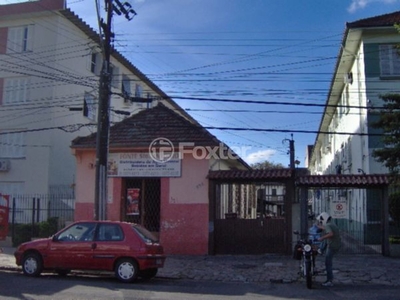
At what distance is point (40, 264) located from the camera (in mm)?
11422

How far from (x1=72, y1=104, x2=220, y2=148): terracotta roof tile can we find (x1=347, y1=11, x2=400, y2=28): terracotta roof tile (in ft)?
25.6

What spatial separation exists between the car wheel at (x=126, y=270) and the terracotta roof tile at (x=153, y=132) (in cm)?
661

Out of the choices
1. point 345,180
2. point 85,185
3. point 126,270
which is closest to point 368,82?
point 345,180

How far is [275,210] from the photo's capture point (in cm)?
1677

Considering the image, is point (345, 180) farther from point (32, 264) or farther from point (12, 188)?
point (12, 188)

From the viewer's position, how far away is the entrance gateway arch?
15.3m

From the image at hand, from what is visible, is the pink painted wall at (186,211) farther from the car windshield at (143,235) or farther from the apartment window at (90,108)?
the apartment window at (90,108)

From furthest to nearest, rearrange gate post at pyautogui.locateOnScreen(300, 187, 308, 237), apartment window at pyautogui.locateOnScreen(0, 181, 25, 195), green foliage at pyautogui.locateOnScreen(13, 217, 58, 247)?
1. apartment window at pyautogui.locateOnScreen(0, 181, 25, 195)
2. green foliage at pyautogui.locateOnScreen(13, 217, 58, 247)
3. gate post at pyautogui.locateOnScreen(300, 187, 308, 237)

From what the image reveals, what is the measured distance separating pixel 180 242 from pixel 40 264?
19.9ft

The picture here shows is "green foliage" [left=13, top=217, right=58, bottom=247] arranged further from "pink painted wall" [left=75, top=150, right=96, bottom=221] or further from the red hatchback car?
the red hatchback car

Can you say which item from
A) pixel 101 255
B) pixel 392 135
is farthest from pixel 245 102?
pixel 101 255

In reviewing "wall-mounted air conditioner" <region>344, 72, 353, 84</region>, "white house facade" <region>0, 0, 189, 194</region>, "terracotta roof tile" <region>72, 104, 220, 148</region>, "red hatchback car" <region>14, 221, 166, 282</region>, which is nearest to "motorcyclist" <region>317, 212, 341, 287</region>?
"red hatchback car" <region>14, 221, 166, 282</region>

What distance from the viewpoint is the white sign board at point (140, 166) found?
55.1ft

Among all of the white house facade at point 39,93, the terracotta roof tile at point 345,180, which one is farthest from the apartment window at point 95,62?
the terracotta roof tile at point 345,180
